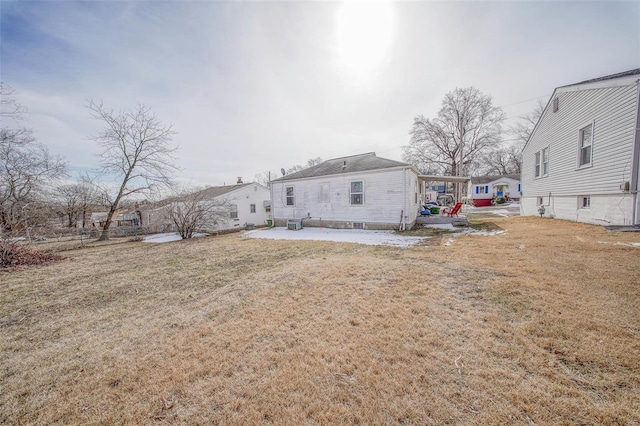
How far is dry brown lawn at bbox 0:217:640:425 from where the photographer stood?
1.75m

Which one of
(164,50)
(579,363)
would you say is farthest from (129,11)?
(579,363)

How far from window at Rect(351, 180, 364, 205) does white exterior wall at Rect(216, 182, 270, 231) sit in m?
11.4

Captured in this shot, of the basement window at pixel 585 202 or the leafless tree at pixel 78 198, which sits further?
the leafless tree at pixel 78 198

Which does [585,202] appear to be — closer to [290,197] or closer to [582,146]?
[582,146]

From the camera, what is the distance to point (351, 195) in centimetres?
1223

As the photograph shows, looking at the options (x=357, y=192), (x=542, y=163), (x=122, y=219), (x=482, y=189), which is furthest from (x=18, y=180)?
(x=482, y=189)

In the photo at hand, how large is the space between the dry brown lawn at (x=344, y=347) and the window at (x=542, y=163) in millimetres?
9197

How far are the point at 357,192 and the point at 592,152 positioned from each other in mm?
8894

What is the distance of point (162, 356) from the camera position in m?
2.49

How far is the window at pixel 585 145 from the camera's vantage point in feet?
28.4

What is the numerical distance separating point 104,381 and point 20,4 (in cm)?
1002

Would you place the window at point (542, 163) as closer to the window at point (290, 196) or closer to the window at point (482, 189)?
the window at point (290, 196)

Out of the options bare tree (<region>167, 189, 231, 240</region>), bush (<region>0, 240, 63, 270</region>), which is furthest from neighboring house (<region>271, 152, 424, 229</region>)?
bush (<region>0, 240, 63, 270</region>)

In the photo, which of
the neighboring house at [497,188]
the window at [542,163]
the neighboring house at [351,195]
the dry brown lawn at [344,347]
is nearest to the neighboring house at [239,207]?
the neighboring house at [351,195]
